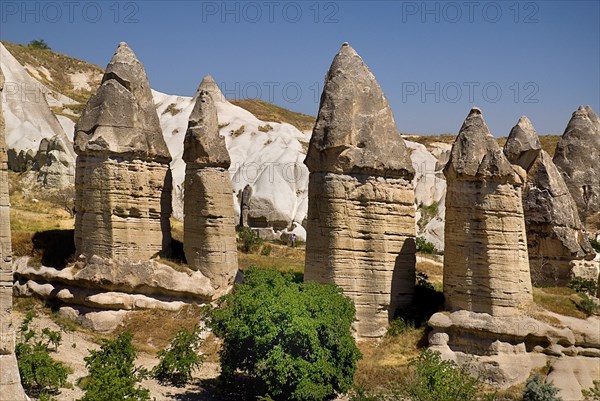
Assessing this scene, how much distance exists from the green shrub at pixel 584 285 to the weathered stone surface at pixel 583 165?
22.3 ft

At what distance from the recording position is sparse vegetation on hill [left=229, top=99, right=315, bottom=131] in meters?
59.4

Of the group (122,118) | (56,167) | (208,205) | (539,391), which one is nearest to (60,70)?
(56,167)

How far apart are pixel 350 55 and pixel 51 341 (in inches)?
386

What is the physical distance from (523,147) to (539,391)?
A: 980 cm

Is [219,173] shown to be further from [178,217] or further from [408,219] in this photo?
[178,217]

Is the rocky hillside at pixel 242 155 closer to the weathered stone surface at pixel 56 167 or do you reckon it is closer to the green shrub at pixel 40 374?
the weathered stone surface at pixel 56 167

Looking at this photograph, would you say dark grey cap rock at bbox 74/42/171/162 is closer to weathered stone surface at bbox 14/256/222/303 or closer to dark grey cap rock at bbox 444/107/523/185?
weathered stone surface at bbox 14/256/222/303

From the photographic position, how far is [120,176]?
59.8 feet

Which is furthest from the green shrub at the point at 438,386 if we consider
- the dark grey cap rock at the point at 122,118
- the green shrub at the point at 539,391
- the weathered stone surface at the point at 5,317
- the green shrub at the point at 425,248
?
the green shrub at the point at 425,248

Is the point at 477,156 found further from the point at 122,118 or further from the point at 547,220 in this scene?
the point at 122,118

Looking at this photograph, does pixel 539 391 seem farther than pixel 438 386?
Yes

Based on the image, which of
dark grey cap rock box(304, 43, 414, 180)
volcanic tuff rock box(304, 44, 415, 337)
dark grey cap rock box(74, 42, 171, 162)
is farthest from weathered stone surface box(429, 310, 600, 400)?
dark grey cap rock box(74, 42, 171, 162)

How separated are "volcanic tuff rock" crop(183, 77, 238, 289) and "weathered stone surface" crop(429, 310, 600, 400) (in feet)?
23.6

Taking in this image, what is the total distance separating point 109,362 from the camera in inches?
486
